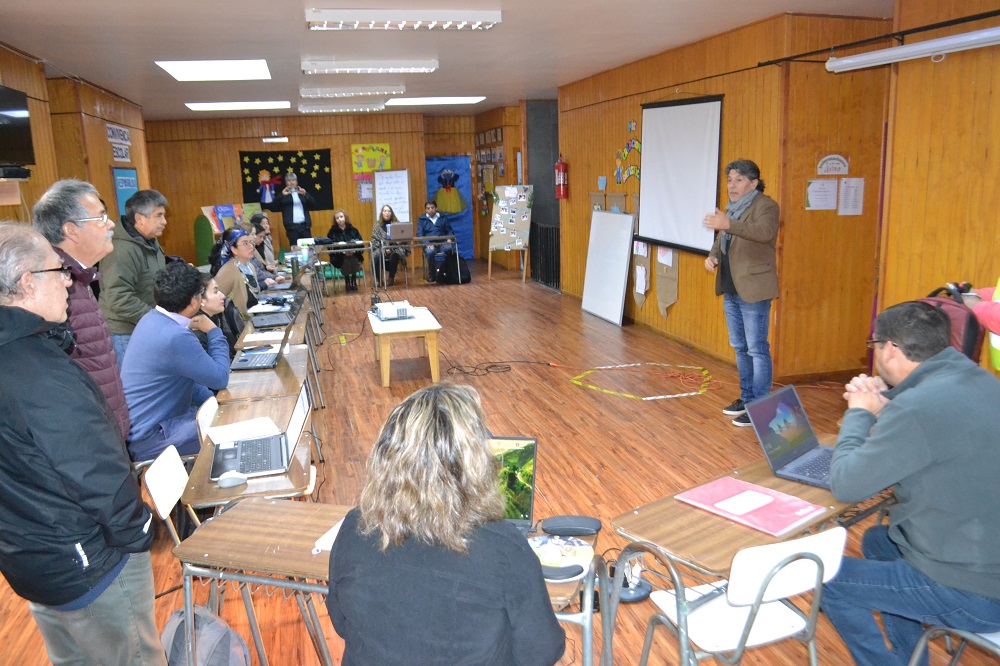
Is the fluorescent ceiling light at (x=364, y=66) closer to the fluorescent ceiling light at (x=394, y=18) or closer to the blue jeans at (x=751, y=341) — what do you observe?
the fluorescent ceiling light at (x=394, y=18)

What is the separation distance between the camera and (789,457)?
273cm

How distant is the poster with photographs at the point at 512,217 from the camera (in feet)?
40.0

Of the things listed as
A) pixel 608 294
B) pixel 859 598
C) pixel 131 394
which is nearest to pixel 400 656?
pixel 859 598

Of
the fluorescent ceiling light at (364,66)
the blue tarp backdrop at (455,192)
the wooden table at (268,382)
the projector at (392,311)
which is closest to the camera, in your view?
the wooden table at (268,382)

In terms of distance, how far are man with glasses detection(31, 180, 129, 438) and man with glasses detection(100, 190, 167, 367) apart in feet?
3.68

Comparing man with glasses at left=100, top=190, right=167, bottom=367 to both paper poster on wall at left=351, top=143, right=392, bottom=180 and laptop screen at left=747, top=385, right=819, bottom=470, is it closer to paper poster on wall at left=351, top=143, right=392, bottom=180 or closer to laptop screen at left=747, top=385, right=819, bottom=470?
laptop screen at left=747, top=385, right=819, bottom=470

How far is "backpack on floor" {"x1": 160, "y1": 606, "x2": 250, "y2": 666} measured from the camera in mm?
2459

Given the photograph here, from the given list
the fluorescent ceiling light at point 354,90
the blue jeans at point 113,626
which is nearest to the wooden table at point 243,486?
the blue jeans at point 113,626

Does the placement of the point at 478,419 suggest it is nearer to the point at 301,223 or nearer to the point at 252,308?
the point at 252,308

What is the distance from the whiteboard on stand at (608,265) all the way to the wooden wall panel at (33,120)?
5925 mm

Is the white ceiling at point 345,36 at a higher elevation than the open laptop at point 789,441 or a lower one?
higher

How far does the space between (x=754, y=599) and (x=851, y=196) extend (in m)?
5.09

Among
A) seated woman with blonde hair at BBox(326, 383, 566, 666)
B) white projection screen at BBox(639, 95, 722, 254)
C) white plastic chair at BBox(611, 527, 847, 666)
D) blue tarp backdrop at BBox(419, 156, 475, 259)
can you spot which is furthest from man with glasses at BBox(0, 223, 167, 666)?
blue tarp backdrop at BBox(419, 156, 475, 259)

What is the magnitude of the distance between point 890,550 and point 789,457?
0.48 metres
